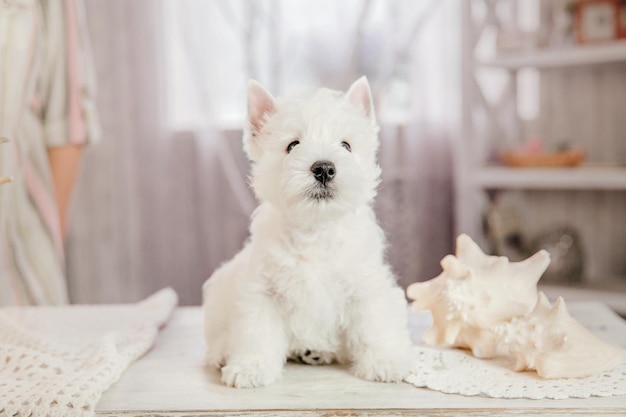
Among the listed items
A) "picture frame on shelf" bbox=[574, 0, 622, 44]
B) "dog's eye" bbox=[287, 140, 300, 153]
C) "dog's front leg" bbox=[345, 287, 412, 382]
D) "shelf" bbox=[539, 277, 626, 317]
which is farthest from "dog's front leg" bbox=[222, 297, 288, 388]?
"picture frame on shelf" bbox=[574, 0, 622, 44]

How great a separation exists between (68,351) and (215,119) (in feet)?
5.05

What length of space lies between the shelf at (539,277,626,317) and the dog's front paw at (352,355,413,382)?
1.31 m

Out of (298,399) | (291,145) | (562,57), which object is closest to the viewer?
(298,399)

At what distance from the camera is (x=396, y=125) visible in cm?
259

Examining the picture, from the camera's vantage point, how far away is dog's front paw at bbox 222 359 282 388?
1.02m

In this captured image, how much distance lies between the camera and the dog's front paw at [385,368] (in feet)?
3.40

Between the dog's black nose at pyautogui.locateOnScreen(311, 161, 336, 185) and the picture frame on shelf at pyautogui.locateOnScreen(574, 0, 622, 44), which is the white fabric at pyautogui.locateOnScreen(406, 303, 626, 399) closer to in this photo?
the dog's black nose at pyautogui.locateOnScreen(311, 161, 336, 185)

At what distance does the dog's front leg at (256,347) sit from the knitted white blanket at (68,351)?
0.19 m

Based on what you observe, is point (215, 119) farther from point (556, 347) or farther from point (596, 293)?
point (556, 347)

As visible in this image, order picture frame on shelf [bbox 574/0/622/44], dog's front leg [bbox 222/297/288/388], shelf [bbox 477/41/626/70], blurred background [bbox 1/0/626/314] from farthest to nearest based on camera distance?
blurred background [bbox 1/0/626/314], picture frame on shelf [bbox 574/0/622/44], shelf [bbox 477/41/626/70], dog's front leg [bbox 222/297/288/388]

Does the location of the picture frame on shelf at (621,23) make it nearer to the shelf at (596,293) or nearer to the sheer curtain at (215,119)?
the sheer curtain at (215,119)

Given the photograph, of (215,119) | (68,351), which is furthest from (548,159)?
(68,351)

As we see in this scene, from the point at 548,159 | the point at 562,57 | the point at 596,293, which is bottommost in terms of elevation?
the point at 596,293

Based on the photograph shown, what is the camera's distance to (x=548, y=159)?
2.30m
